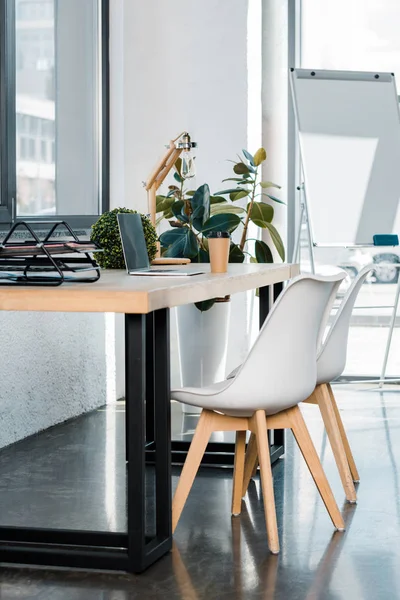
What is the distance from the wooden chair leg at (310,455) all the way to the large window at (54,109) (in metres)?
1.81

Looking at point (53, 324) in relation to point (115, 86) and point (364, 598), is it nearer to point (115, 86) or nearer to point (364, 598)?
point (115, 86)

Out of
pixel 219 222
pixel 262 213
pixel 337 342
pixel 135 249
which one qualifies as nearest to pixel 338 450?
pixel 337 342

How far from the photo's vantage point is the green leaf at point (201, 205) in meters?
4.12

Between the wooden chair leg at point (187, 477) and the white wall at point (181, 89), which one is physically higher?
the white wall at point (181, 89)

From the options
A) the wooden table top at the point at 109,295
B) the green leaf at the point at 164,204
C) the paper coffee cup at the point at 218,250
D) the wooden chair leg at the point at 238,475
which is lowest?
the wooden chair leg at the point at 238,475

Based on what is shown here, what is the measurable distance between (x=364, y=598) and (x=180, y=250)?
2.19 meters

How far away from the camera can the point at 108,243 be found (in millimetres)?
3455

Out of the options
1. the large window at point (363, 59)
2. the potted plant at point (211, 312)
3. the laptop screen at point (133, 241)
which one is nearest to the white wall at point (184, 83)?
the potted plant at point (211, 312)

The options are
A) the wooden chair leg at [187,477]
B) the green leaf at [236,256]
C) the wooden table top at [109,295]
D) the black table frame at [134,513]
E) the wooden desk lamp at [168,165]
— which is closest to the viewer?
the wooden table top at [109,295]

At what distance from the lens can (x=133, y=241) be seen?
3.24 m

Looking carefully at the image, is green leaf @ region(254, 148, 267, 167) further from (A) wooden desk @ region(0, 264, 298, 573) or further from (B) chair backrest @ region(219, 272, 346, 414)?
(B) chair backrest @ region(219, 272, 346, 414)

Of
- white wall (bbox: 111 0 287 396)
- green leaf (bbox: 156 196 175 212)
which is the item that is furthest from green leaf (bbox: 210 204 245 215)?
white wall (bbox: 111 0 287 396)

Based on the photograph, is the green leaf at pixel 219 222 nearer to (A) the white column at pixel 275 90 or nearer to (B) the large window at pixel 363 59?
(A) the white column at pixel 275 90

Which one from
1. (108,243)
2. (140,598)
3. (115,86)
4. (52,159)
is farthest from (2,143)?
(140,598)
